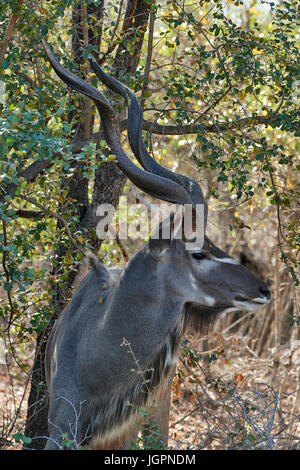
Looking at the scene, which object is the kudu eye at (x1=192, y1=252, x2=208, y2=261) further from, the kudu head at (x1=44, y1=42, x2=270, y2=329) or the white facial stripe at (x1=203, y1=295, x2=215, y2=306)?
the white facial stripe at (x1=203, y1=295, x2=215, y2=306)

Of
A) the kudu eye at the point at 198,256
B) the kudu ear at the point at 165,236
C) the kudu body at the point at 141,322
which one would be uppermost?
the kudu ear at the point at 165,236

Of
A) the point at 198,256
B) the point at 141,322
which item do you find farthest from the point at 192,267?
the point at 141,322

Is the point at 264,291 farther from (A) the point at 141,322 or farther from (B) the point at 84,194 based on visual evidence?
(B) the point at 84,194

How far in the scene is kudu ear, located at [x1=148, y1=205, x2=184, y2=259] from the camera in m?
3.31

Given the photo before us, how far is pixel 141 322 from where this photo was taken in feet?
10.9

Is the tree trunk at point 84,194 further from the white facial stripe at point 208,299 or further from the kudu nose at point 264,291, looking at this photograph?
the kudu nose at point 264,291

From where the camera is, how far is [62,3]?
3.94 m

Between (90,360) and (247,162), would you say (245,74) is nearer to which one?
(247,162)

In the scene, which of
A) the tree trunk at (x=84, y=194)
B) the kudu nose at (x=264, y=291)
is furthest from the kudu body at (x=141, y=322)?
the tree trunk at (x=84, y=194)

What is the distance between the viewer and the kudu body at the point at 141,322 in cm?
331

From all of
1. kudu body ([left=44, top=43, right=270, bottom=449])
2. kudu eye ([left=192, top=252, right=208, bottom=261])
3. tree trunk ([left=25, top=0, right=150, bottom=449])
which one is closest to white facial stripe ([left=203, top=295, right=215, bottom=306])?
kudu body ([left=44, top=43, right=270, bottom=449])

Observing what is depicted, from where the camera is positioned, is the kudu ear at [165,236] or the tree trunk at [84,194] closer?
the kudu ear at [165,236]
